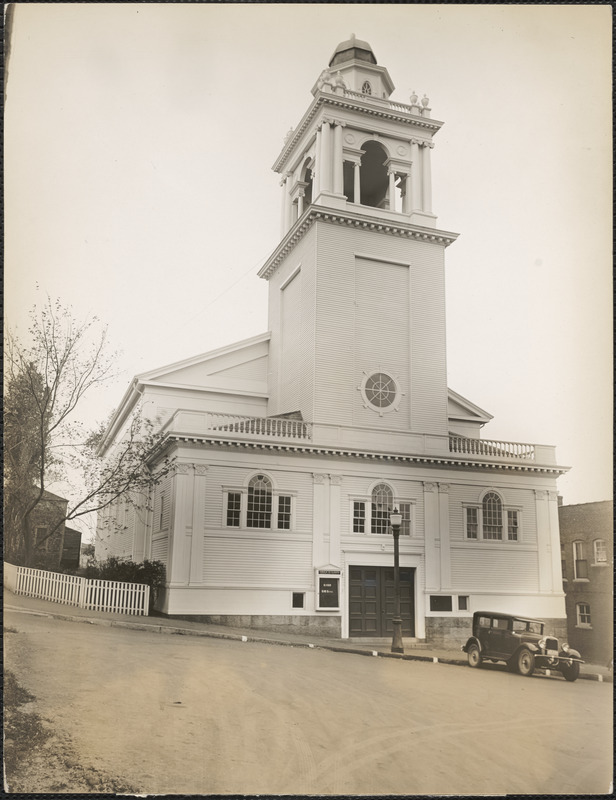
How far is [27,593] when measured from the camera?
5.93 m

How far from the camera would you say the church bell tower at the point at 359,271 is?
624 centimetres

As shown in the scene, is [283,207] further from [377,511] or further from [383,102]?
[377,511]

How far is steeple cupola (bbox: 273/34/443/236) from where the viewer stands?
21.5ft

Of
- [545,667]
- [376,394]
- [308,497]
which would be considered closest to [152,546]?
[308,497]

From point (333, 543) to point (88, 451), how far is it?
219cm

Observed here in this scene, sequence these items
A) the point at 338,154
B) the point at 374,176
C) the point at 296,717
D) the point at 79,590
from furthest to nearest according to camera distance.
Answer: the point at 374,176 < the point at 338,154 < the point at 79,590 < the point at 296,717

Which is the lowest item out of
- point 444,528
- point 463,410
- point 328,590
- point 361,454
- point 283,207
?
point 328,590

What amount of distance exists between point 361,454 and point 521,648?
2.05 metres

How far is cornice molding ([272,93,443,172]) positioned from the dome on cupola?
0.31 metres

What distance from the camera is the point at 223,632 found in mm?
5629

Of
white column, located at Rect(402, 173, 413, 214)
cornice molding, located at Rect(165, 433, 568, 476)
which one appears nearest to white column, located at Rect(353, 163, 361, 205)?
white column, located at Rect(402, 173, 413, 214)

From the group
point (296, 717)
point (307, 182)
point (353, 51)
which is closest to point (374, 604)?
point (296, 717)

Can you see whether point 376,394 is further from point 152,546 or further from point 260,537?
point 152,546

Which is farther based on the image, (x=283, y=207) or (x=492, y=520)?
(x=283, y=207)
